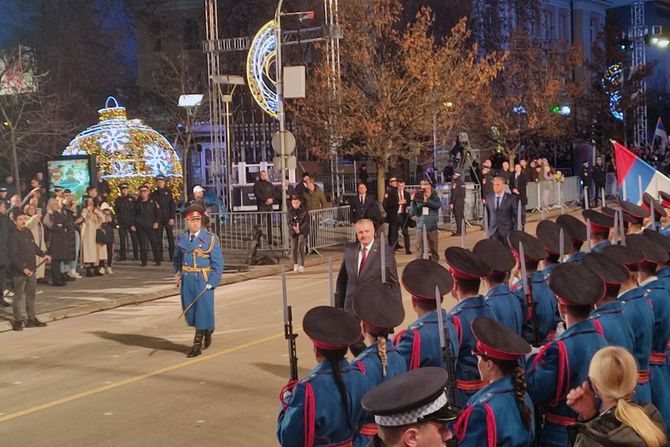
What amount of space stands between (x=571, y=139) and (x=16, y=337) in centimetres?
3642

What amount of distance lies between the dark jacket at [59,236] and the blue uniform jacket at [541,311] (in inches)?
526

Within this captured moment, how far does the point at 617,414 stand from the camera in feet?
13.8

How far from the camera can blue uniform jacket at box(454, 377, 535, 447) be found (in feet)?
15.1

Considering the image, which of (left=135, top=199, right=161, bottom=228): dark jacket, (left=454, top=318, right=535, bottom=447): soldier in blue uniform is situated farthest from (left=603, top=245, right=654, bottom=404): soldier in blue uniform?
(left=135, top=199, right=161, bottom=228): dark jacket

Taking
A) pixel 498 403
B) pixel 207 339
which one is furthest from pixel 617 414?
pixel 207 339

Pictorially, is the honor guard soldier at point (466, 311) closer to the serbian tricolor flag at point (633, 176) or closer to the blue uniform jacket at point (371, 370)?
the blue uniform jacket at point (371, 370)

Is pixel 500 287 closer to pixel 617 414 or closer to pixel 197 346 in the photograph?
pixel 617 414

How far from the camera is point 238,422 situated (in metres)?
8.95

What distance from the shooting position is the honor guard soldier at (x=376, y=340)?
5.20 metres

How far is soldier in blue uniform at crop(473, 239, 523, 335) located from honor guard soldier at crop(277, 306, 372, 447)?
193cm

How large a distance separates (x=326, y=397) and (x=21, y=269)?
11.1m

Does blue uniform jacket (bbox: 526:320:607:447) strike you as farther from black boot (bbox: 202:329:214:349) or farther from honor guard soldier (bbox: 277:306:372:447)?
black boot (bbox: 202:329:214:349)

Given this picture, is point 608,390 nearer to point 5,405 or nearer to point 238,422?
point 238,422

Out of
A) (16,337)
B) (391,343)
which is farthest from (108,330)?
(391,343)
